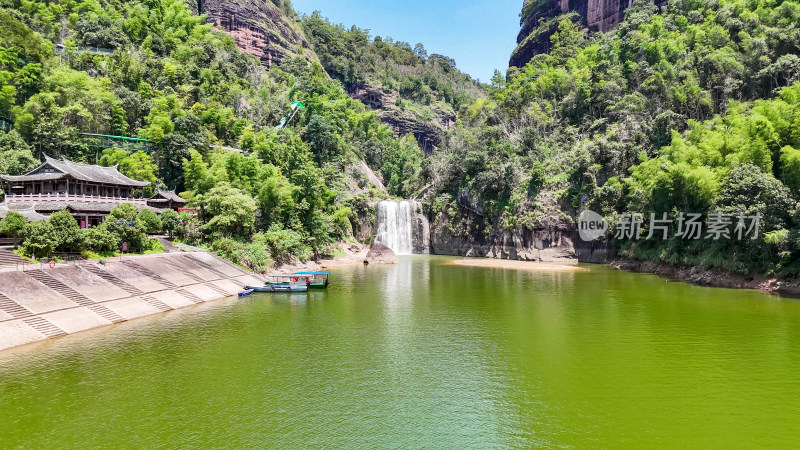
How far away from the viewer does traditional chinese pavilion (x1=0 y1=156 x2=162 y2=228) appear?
35.2 metres

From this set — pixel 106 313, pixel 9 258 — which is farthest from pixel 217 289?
pixel 9 258

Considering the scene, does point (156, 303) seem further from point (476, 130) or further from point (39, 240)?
point (476, 130)

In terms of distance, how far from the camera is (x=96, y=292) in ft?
83.1

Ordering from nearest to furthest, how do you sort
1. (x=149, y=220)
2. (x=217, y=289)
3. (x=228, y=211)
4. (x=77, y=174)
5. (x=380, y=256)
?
(x=217, y=289), (x=149, y=220), (x=77, y=174), (x=228, y=211), (x=380, y=256)

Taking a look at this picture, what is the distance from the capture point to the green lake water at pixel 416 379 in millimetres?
12383

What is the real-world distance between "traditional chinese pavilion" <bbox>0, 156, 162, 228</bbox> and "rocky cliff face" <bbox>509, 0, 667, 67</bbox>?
91.3m

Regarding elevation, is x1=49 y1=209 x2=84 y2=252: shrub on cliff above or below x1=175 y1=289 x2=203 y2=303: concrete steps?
above

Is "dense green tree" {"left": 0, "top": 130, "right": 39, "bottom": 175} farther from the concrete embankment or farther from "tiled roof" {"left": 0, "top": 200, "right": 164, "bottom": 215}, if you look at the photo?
the concrete embankment

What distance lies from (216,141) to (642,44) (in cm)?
6345

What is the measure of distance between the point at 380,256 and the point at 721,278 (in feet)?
120

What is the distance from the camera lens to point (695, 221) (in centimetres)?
4028

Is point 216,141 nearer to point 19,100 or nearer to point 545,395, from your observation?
point 19,100

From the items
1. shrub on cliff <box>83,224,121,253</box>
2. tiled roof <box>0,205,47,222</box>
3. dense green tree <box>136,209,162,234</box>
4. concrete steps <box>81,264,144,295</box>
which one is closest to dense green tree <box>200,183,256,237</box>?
dense green tree <box>136,209,162,234</box>

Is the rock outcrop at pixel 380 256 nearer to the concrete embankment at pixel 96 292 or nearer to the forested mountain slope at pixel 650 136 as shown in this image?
the forested mountain slope at pixel 650 136
